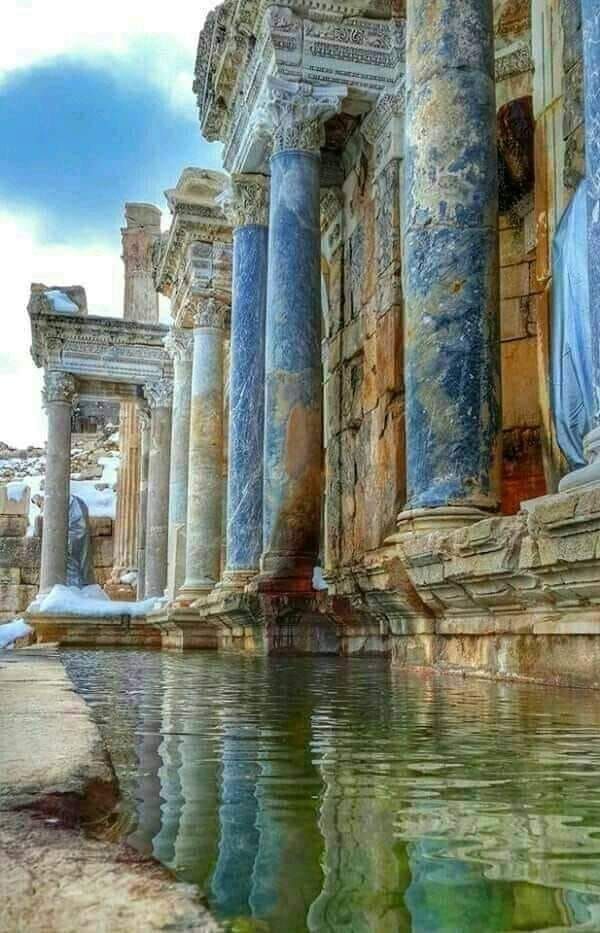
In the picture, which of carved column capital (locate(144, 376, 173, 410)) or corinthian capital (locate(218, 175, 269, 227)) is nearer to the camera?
corinthian capital (locate(218, 175, 269, 227))

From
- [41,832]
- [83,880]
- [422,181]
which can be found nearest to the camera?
[83,880]

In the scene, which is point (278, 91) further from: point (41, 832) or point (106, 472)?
point (106, 472)

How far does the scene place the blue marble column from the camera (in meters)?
7.14

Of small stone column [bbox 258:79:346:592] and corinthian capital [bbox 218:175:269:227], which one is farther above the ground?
corinthian capital [bbox 218:175:269:227]

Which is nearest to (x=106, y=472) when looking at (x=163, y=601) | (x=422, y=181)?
(x=163, y=601)

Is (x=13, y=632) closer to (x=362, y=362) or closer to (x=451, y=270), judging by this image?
(x=362, y=362)

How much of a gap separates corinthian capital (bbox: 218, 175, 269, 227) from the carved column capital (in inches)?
424

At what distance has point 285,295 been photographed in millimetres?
11391

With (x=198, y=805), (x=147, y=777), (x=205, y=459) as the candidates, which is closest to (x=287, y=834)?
(x=198, y=805)

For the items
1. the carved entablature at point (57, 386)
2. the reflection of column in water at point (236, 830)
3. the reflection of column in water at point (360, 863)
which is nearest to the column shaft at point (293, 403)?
the reflection of column in water at point (236, 830)

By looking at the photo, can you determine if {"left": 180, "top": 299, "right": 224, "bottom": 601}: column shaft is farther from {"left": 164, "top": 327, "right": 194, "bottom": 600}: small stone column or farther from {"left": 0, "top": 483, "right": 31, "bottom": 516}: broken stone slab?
{"left": 0, "top": 483, "right": 31, "bottom": 516}: broken stone slab

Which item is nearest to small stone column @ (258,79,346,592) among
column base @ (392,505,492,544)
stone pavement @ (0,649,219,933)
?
column base @ (392,505,492,544)

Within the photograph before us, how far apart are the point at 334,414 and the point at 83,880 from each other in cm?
1203

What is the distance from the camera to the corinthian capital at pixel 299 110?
454 inches
